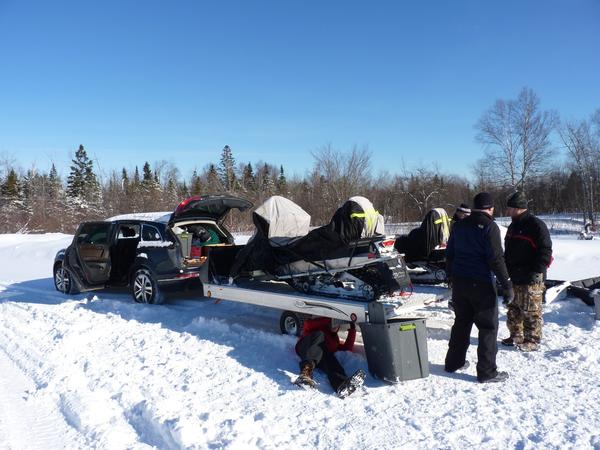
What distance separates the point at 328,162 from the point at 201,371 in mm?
23362

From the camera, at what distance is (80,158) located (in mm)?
55500

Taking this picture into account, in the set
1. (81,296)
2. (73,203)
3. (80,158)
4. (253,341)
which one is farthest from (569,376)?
(80,158)

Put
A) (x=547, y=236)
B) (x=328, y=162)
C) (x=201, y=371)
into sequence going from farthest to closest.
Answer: (x=328, y=162), (x=547, y=236), (x=201, y=371)

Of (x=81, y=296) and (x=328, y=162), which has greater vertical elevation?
(x=328, y=162)

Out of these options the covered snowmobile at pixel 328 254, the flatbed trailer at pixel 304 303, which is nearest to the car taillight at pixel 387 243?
the covered snowmobile at pixel 328 254

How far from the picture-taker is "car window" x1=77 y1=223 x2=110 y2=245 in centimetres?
930

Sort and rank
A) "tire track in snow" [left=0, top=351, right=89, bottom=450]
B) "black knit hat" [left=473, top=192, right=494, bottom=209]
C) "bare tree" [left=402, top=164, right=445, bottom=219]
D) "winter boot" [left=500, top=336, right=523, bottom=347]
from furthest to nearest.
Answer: "bare tree" [left=402, top=164, right=445, bottom=219]
"winter boot" [left=500, top=336, right=523, bottom=347]
"black knit hat" [left=473, top=192, right=494, bottom=209]
"tire track in snow" [left=0, top=351, right=89, bottom=450]

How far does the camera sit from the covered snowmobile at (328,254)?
18.4 feet

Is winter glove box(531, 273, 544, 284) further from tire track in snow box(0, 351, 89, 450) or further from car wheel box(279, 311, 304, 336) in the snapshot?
tire track in snow box(0, 351, 89, 450)

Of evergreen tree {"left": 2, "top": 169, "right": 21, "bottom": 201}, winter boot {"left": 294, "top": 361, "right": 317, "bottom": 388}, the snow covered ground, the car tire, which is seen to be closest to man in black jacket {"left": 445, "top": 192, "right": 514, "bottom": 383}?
the snow covered ground

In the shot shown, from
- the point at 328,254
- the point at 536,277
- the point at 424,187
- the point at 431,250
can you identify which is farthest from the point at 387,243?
the point at 424,187

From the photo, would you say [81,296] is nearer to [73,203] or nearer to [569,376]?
[569,376]

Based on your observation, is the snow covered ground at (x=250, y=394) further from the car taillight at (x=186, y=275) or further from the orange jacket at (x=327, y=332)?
the car taillight at (x=186, y=275)

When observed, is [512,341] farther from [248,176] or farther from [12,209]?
[248,176]
